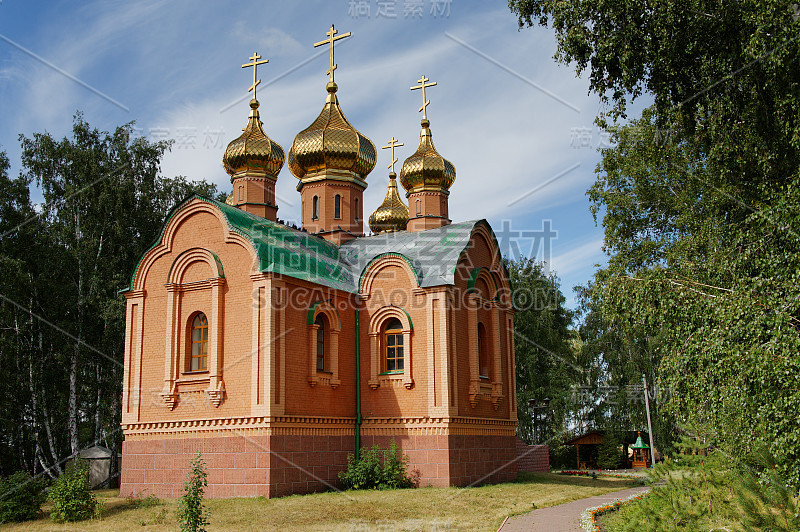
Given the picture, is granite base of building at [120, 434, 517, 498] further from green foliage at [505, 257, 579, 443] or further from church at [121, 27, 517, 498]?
green foliage at [505, 257, 579, 443]

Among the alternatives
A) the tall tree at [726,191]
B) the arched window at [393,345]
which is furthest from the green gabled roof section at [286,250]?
the tall tree at [726,191]

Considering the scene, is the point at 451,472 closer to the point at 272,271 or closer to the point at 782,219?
the point at 272,271

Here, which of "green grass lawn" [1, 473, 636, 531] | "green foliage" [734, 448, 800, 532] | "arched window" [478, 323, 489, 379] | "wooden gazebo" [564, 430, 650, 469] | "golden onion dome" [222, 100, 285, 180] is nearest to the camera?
"green foliage" [734, 448, 800, 532]

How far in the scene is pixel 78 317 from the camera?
60.1ft

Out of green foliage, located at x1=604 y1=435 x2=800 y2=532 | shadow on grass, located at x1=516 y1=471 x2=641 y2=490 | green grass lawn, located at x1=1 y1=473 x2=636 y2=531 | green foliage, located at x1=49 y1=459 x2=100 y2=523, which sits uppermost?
green foliage, located at x1=604 y1=435 x2=800 y2=532

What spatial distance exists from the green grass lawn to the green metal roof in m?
4.10

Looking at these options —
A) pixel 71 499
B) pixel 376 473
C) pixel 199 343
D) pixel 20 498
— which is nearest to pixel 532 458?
pixel 376 473

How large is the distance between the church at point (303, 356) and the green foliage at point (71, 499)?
86.1 inches

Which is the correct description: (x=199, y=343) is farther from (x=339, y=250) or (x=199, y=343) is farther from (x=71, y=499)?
(x=339, y=250)

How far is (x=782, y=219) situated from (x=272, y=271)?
8390 mm

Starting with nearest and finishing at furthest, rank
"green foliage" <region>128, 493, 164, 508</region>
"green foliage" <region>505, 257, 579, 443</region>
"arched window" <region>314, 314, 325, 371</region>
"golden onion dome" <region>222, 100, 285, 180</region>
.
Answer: "green foliage" <region>128, 493, 164, 508</region>
"arched window" <region>314, 314, 325, 371</region>
"golden onion dome" <region>222, 100, 285, 180</region>
"green foliage" <region>505, 257, 579, 443</region>

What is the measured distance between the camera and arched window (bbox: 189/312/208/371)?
44.8ft

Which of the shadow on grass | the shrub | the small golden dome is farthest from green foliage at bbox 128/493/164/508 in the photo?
the small golden dome

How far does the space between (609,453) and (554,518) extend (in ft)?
51.7
